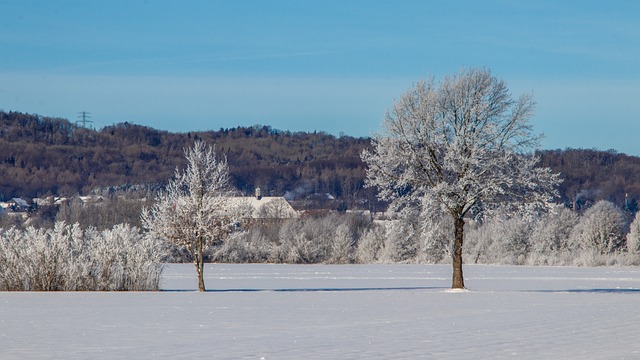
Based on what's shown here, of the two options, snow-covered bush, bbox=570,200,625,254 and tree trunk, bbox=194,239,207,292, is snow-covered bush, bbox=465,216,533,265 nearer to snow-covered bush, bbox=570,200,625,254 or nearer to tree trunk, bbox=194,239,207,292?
snow-covered bush, bbox=570,200,625,254

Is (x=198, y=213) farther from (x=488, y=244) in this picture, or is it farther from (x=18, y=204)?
(x=18, y=204)

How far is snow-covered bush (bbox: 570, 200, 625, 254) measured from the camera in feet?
247

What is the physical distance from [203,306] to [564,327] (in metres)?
11.7

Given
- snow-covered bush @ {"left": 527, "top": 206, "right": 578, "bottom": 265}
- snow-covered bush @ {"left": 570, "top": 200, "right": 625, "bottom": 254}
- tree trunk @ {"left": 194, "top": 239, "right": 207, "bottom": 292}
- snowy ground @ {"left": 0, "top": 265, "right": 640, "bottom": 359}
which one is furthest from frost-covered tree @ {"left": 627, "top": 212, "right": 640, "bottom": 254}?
tree trunk @ {"left": 194, "top": 239, "right": 207, "bottom": 292}

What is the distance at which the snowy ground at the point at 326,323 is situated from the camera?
19.7m

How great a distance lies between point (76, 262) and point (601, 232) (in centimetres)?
4588

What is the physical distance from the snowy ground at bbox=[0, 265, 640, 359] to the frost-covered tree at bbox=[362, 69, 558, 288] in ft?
12.3

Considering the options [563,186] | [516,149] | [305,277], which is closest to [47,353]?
[516,149]

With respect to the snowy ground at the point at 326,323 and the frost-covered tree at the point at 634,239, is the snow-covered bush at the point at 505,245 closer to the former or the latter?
the frost-covered tree at the point at 634,239

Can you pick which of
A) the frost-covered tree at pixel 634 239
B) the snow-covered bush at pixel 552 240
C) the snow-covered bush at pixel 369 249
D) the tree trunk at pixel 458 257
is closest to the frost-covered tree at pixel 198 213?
the tree trunk at pixel 458 257

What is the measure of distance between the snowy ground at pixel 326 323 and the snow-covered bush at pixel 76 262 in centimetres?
188

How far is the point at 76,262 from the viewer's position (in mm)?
40562

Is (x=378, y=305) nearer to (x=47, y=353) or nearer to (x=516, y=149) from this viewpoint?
(x=516, y=149)

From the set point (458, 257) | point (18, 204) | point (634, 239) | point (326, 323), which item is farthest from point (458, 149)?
point (18, 204)
